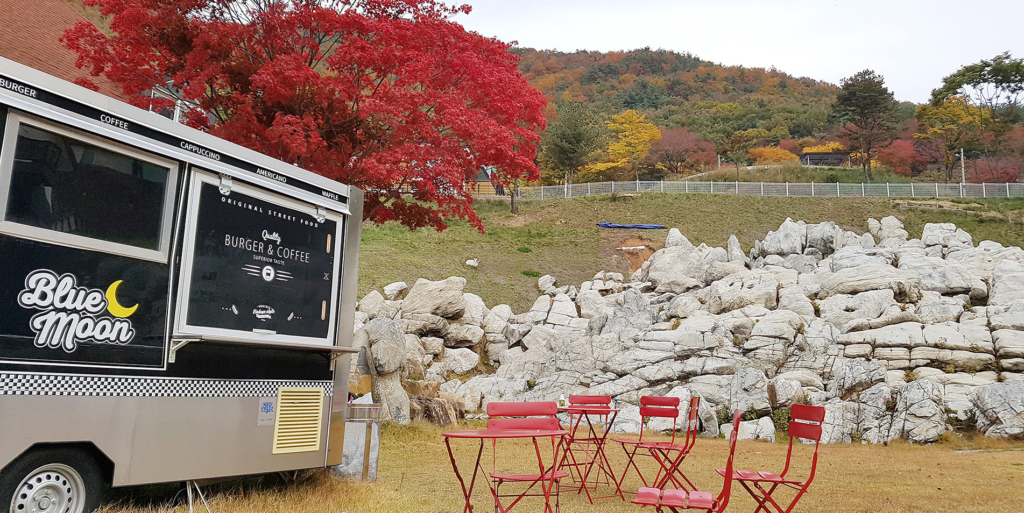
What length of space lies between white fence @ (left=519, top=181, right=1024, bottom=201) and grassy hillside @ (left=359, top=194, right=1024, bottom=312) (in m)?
1.67

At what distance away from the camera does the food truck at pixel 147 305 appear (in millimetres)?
4641

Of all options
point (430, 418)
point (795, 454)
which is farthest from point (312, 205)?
point (795, 454)

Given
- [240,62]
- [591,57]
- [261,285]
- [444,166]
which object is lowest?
[261,285]

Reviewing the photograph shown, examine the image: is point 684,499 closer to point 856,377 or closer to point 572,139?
point 856,377

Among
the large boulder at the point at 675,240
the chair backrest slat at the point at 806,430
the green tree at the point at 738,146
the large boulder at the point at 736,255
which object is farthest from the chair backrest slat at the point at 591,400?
the green tree at the point at 738,146

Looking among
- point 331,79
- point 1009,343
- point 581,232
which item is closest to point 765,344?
point 1009,343

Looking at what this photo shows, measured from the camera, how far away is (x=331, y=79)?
9.73 meters

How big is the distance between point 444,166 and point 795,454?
8.85m

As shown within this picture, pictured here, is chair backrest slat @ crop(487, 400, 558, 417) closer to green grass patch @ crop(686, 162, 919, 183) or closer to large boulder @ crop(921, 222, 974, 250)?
large boulder @ crop(921, 222, 974, 250)

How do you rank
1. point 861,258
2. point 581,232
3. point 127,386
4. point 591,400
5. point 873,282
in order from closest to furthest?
point 127,386 < point 591,400 < point 873,282 < point 861,258 < point 581,232

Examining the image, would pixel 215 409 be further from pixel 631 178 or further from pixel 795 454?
pixel 631 178

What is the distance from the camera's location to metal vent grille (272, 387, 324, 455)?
6582 millimetres

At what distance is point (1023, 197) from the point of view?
3972cm

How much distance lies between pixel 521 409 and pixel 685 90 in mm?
116061
